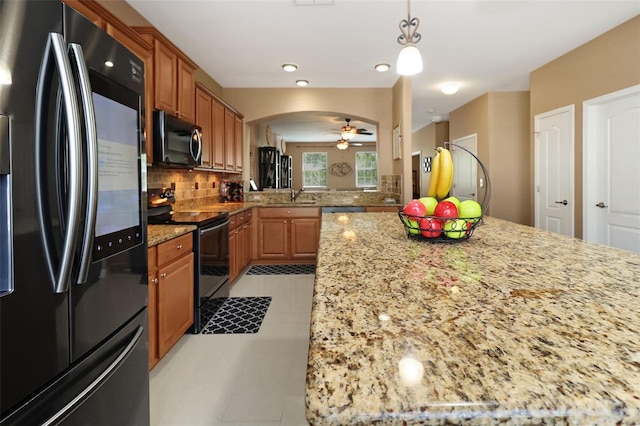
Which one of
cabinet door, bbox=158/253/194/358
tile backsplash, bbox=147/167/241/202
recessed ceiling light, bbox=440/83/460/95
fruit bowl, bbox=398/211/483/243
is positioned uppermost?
recessed ceiling light, bbox=440/83/460/95

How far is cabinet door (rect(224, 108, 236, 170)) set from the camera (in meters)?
4.44

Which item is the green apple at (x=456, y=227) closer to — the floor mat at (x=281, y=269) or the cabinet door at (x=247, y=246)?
the floor mat at (x=281, y=269)

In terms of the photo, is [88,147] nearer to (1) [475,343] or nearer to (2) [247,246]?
(1) [475,343]

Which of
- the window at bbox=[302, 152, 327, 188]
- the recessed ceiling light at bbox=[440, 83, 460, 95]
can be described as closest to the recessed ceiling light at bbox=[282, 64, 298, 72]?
the recessed ceiling light at bbox=[440, 83, 460, 95]

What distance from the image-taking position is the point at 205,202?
438 centimetres

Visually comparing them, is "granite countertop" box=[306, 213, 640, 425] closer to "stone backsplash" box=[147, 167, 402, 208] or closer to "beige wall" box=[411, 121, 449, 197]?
"stone backsplash" box=[147, 167, 402, 208]

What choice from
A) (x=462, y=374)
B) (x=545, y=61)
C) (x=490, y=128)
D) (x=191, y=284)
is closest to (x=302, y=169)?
(x=490, y=128)

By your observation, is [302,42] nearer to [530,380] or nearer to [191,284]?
[191,284]

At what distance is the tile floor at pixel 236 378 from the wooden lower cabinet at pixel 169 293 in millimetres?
164

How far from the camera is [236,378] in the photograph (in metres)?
2.06

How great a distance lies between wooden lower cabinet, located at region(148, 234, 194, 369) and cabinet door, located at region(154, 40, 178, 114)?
115 cm

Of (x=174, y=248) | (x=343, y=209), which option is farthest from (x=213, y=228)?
(x=343, y=209)

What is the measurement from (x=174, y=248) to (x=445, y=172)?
169 centimetres

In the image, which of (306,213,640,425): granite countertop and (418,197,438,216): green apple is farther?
(418,197,438,216): green apple
